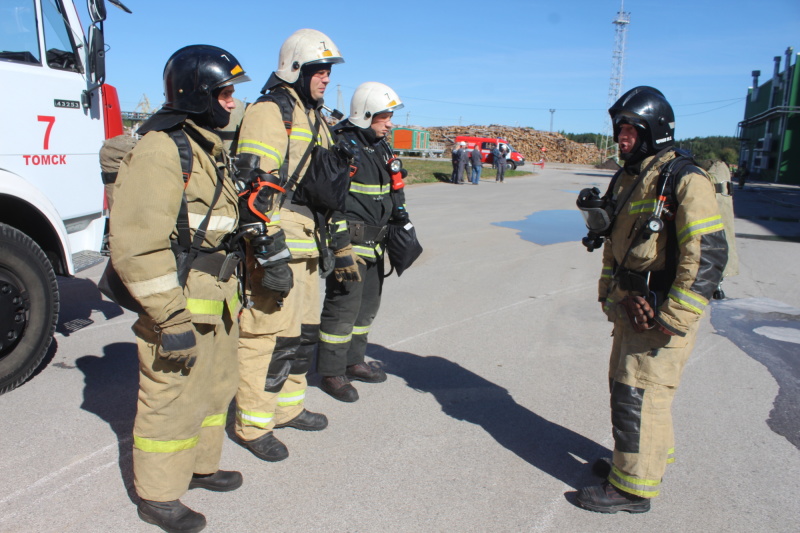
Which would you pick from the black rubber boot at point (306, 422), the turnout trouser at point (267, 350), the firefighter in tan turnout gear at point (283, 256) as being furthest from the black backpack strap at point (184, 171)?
the black rubber boot at point (306, 422)

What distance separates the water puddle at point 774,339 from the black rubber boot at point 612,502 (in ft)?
5.03

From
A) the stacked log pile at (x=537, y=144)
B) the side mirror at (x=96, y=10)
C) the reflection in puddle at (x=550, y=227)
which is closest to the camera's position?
the side mirror at (x=96, y=10)

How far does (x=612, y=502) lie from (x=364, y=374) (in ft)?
7.07

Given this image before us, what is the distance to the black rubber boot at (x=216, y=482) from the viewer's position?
10.5 feet

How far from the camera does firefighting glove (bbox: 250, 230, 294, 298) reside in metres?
3.17

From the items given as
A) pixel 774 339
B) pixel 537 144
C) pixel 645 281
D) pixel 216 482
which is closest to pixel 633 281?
pixel 645 281

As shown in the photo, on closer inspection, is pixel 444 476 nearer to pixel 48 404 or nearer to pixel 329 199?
pixel 329 199

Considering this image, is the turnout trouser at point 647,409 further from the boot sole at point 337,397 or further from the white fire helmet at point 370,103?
the white fire helmet at point 370,103

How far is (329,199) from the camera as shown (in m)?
3.62

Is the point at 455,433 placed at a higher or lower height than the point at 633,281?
lower

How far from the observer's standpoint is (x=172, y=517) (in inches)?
111

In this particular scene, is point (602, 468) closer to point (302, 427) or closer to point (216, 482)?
point (302, 427)

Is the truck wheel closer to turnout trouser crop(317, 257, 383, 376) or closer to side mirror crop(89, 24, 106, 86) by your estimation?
side mirror crop(89, 24, 106, 86)

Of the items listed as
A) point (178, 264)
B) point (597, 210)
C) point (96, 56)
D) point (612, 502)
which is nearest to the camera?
point (178, 264)
